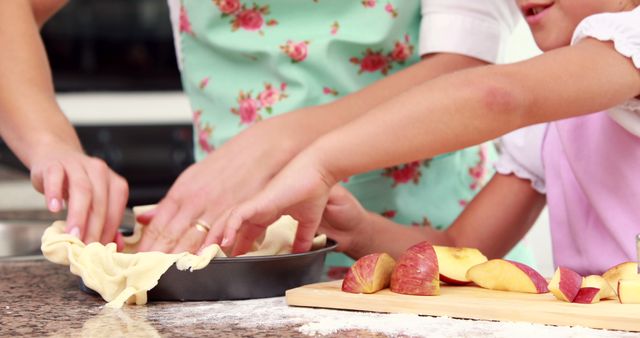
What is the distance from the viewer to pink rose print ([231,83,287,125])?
1463mm

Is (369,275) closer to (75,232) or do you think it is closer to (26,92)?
(75,232)

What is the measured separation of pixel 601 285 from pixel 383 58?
0.62m

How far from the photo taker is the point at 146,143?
3.32 metres

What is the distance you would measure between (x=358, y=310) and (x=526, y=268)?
0.18 m

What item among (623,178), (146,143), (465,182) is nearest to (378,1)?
(465,182)

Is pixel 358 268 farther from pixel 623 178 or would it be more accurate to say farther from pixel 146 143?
pixel 146 143

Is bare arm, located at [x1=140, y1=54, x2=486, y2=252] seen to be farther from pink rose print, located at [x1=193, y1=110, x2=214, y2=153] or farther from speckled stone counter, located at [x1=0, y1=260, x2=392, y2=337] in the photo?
pink rose print, located at [x1=193, y1=110, x2=214, y2=153]

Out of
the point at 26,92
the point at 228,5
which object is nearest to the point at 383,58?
the point at 228,5

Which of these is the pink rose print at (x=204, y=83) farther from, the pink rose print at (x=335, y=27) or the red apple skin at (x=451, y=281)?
the red apple skin at (x=451, y=281)

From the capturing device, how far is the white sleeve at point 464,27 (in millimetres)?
1396

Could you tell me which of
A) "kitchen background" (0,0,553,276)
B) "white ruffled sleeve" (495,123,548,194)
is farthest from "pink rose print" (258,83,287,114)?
"kitchen background" (0,0,553,276)

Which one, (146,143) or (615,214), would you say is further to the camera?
(146,143)

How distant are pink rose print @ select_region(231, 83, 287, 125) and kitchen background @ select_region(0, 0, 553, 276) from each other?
5.60 ft

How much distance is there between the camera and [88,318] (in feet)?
3.06
